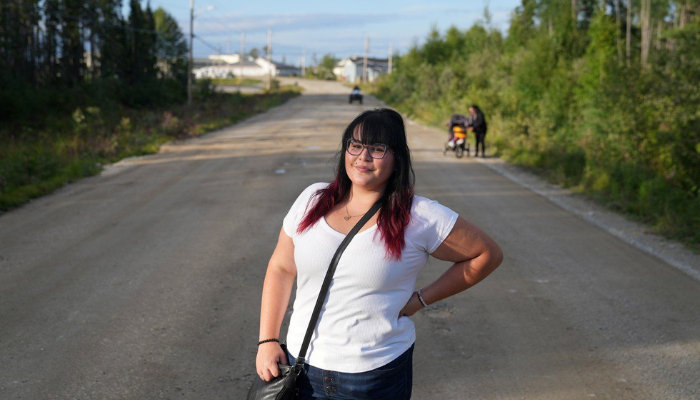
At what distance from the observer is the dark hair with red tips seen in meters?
2.40

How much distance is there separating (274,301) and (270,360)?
0.23 meters

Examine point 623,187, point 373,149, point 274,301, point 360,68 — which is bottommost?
point 623,187

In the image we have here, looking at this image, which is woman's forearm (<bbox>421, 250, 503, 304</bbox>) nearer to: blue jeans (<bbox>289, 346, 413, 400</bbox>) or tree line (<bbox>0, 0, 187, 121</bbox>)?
blue jeans (<bbox>289, 346, 413, 400</bbox>)

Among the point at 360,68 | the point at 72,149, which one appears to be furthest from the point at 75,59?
the point at 360,68

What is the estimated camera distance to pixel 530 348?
5309 mm

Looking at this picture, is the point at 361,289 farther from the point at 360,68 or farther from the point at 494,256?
the point at 360,68

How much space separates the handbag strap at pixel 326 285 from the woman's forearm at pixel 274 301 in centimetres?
18

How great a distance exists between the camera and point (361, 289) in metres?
2.37

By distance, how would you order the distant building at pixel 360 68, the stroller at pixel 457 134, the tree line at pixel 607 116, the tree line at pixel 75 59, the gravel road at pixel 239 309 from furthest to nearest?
the distant building at pixel 360 68 < the tree line at pixel 75 59 < the stroller at pixel 457 134 < the tree line at pixel 607 116 < the gravel road at pixel 239 309

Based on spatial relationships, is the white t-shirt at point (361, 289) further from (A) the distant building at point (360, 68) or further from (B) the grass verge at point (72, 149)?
(A) the distant building at point (360, 68)

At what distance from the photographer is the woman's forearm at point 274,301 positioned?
8.46ft

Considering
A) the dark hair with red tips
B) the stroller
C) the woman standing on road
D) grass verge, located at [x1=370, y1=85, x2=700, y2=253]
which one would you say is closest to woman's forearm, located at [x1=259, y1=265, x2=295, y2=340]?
the woman standing on road

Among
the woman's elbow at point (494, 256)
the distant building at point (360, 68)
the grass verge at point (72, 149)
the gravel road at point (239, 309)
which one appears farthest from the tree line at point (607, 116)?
Result: the distant building at point (360, 68)

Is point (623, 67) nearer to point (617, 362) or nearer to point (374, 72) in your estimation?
point (617, 362)
